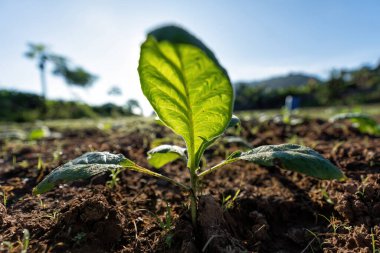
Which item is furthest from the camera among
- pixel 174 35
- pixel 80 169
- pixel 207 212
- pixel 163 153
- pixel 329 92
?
pixel 329 92

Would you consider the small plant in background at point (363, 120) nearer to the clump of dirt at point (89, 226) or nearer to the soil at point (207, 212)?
the soil at point (207, 212)

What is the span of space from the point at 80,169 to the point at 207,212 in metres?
0.55

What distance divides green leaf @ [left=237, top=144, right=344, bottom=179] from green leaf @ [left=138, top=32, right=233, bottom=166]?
0.69 ft

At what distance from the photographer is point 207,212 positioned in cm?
127

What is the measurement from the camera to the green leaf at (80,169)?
3.64 ft

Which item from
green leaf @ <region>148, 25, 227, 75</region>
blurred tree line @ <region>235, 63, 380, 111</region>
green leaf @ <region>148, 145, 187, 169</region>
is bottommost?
green leaf @ <region>148, 145, 187, 169</region>

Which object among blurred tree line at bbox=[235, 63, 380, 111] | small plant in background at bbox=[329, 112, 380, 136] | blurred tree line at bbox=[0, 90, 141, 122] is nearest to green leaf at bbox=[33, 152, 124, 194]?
small plant in background at bbox=[329, 112, 380, 136]

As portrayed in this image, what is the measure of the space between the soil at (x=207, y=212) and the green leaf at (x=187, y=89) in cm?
34

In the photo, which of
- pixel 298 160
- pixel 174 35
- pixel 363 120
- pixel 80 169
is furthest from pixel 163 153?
pixel 363 120

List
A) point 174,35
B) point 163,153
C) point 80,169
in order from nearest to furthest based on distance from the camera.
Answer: point 174,35 → point 80,169 → point 163,153

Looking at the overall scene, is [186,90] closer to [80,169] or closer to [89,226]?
[80,169]

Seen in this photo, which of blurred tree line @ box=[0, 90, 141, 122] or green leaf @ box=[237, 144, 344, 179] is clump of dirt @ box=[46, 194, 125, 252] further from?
blurred tree line @ box=[0, 90, 141, 122]

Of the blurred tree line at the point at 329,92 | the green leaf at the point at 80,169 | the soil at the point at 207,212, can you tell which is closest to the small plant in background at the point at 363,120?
the soil at the point at 207,212

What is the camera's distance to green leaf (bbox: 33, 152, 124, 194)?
111 cm
